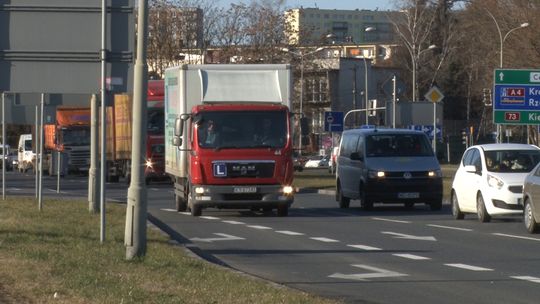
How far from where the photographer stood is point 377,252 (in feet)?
58.1

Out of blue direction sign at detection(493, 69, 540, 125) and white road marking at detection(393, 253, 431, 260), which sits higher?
blue direction sign at detection(493, 69, 540, 125)

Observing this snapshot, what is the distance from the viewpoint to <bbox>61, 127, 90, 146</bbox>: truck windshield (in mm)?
57344

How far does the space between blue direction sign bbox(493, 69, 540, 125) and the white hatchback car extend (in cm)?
944

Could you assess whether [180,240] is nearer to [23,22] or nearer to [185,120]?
[23,22]

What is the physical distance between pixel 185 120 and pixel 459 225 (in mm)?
6678

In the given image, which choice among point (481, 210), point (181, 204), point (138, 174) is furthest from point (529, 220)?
point (181, 204)

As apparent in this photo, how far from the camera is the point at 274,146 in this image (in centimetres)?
2634

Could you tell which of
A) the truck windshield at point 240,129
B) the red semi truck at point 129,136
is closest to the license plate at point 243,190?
the truck windshield at point 240,129

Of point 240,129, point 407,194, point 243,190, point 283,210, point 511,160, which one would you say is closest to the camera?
point 511,160

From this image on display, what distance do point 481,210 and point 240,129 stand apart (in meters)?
5.53

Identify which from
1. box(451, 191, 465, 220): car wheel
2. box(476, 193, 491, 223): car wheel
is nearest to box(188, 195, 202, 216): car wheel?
box(451, 191, 465, 220): car wheel

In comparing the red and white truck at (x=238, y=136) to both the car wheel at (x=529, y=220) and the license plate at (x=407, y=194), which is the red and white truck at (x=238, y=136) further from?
the car wheel at (x=529, y=220)

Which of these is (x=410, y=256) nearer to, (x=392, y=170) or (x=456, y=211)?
(x=456, y=211)

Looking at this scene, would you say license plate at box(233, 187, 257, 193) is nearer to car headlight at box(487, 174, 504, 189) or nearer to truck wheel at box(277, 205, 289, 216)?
truck wheel at box(277, 205, 289, 216)
